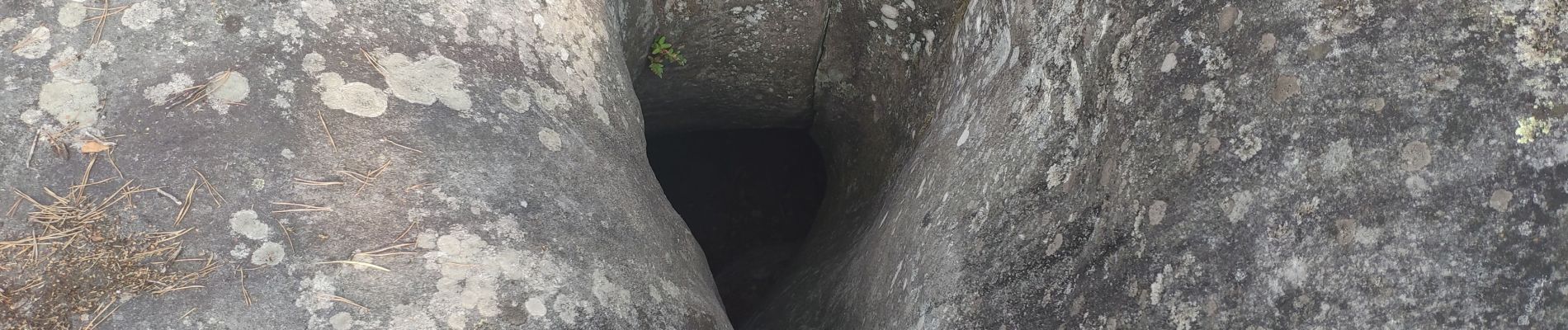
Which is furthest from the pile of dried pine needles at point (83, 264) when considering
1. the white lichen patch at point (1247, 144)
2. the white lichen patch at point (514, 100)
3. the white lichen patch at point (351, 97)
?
the white lichen patch at point (1247, 144)

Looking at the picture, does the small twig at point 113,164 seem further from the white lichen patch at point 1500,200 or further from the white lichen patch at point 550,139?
the white lichen patch at point 1500,200

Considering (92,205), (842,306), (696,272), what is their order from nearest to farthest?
(92,205) < (696,272) < (842,306)

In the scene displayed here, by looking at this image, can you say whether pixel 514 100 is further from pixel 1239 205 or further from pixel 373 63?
pixel 1239 205

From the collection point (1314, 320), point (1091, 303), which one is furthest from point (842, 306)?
point (1314, 320)

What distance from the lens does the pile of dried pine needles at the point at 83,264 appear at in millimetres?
1503

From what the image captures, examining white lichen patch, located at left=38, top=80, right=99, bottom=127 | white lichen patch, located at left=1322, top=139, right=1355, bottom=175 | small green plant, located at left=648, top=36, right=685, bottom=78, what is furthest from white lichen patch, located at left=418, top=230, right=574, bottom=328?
small green plant, located at left=648, top=36, right=685, bottom=78

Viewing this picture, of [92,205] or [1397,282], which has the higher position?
[1397,282]

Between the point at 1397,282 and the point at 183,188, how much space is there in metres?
1.94

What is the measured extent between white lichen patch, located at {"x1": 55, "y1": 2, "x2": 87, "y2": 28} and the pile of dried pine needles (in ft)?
1.02

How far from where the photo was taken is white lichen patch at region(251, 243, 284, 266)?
1563mm

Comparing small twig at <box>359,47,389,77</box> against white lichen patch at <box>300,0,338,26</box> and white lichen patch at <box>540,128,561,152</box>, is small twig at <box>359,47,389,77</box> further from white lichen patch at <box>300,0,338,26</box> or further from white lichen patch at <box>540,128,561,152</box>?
white lichen patch at <box>540,128,561,152</box>

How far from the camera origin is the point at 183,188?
157cm

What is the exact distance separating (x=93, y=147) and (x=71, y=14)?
27 cm

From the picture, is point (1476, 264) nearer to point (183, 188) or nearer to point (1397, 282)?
point (1397, 282)
